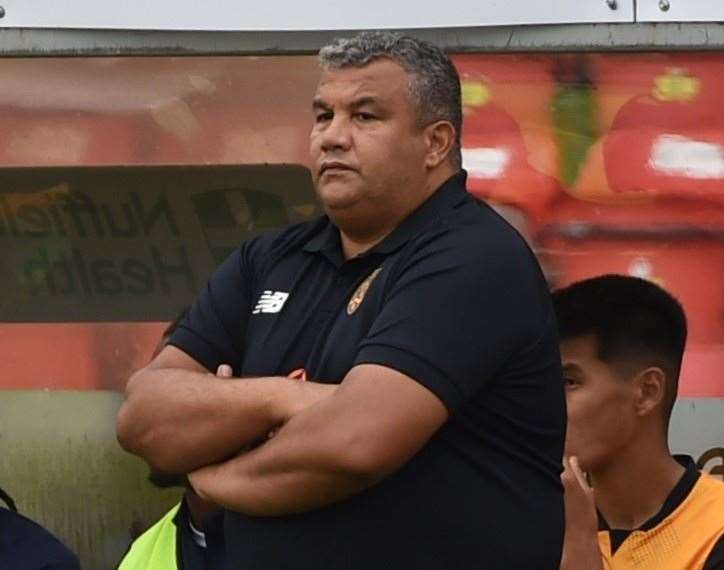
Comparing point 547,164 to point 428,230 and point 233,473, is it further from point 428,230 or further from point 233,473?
point 233,473

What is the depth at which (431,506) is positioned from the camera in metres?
3.00

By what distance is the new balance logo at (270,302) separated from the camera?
3264mm

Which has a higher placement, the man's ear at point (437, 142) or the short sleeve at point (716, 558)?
the man's ear at point (437, 142)

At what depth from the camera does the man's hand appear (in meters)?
3.50

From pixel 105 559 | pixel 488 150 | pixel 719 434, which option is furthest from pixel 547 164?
pixel 105 559

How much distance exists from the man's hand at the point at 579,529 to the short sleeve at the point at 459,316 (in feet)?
1.63

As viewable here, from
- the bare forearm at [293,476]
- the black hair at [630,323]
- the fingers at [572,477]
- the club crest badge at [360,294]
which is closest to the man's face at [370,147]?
the club crest badge at [360,294]

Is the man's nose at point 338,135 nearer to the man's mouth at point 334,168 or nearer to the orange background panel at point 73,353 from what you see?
the man's mouth at point 334,168

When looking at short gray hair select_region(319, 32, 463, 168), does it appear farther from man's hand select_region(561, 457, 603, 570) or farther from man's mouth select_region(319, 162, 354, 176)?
man's hand select_region(561, 457, 603, 570)

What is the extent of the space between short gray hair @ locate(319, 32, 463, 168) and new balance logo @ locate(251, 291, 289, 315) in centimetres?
38

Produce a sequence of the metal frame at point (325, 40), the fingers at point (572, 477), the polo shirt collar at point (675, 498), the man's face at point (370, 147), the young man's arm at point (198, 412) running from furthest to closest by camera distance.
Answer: the metal frame at point (325, 40) < the polo shirt collar at point (675, 498) < the fingers at point (572, 477) < the man's face at point (370, 147) < the young man's arm at point (198, 412)

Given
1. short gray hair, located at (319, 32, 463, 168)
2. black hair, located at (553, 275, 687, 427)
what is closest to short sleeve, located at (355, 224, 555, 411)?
short gray hair, located at (319, 32, 463, 168)

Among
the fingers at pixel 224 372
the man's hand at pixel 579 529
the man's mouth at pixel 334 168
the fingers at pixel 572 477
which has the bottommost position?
the man's hand at pixel 579 529

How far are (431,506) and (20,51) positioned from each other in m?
1.68
